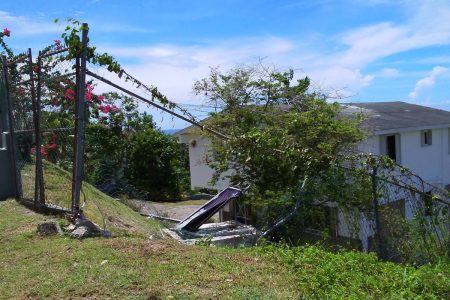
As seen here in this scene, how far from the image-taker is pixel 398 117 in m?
21.4

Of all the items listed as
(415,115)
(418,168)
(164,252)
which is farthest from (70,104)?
(415,115)

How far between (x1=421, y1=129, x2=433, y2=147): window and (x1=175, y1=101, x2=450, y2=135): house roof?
1.17 ft

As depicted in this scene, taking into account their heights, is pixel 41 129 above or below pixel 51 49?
below

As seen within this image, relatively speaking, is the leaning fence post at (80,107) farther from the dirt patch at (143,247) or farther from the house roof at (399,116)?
the house roof at (399,116)

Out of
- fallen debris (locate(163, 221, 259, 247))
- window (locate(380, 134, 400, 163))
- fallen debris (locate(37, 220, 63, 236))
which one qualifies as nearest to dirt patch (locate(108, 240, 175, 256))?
fallen debris (locate(37, 220, 63, 236))

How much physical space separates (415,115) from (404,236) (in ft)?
54.2

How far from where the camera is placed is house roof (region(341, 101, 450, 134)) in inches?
726

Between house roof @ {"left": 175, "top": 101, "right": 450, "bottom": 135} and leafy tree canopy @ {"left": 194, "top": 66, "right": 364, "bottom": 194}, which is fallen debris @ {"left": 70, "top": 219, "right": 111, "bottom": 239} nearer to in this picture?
leafy tree canopy @ {"left": 194, "top": 66, "right": 364, "bottom": 194}

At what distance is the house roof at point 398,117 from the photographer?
18417mm

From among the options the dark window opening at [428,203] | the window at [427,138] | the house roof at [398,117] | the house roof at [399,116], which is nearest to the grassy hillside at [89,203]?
the dark window opening at [428,203]

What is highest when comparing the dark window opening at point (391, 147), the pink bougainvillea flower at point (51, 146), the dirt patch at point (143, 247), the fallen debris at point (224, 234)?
the pink bougainvillea flower at point (51, 146)

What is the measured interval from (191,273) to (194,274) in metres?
0.04

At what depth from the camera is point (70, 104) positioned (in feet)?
27.6

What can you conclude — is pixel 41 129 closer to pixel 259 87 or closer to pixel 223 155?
pixel 223 155
